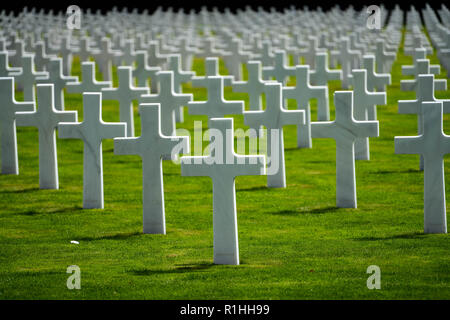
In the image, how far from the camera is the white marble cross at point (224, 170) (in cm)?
875

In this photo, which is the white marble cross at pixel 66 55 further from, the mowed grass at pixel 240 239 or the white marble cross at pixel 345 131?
the white marble cross at pixel 345 131

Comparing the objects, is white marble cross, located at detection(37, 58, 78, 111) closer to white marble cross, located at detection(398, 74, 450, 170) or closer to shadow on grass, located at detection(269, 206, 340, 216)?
shadow on grass, located at detection(269, 206, 340, 216)

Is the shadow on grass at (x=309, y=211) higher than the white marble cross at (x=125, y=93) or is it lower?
lower

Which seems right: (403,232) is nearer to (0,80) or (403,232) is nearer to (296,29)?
(0,80)

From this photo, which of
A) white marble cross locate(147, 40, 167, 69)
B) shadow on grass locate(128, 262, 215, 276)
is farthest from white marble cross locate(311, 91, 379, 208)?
white marble cross locate(147, 40, 167, 69)

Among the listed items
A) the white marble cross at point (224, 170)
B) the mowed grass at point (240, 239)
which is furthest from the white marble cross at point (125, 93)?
the white marble cross at point (224, 170)

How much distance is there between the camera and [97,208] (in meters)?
11.8

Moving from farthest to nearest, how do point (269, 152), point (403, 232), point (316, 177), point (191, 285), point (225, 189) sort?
point (316, 177) → point (269, 152) → point (403, 232) → point (225, 189) → point (191, 285)

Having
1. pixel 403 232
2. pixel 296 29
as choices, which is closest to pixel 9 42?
pixel 296 29

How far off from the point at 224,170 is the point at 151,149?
60.4 inches

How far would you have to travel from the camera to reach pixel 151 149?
398 inches

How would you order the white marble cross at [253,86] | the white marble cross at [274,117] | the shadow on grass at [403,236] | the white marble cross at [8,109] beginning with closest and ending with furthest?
1. the shadow on grass at [403,236]
2. the white marble cross at [274,117]
3. the white marble cross at [8,109]
4. the white marble cross at [253,86]

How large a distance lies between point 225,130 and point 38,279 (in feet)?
6.93

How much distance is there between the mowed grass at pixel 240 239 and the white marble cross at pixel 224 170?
1.26 ft
